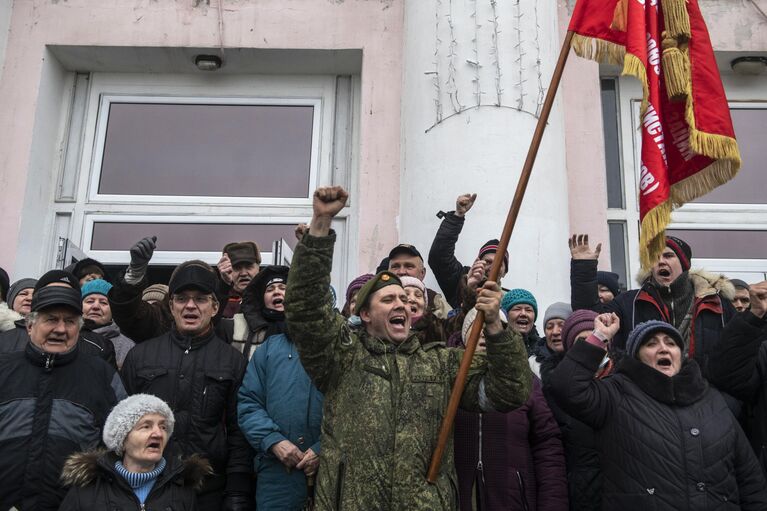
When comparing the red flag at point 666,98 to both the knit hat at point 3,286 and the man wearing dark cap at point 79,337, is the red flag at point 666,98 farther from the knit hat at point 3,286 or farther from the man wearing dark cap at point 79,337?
the knit hat at point 3,286

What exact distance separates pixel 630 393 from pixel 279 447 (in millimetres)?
1500

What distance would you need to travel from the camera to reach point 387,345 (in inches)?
130

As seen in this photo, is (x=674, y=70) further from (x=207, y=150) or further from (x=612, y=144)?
(x=207, y=150)

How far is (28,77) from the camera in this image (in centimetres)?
733

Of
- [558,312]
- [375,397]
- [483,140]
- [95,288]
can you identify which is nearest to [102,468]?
[375,397]

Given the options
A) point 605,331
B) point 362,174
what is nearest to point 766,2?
point 362,174

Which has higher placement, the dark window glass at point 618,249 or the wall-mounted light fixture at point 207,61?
the wall-mounted light fixture at point 207,61

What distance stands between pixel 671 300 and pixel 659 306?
3.9 inches

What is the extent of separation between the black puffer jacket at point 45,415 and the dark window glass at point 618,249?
15.6 feet

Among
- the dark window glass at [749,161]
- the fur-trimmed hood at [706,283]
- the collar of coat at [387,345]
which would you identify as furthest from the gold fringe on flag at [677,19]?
the dark window glass at [749,161]

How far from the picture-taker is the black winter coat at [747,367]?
361cm

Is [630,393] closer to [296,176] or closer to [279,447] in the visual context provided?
[279,447]

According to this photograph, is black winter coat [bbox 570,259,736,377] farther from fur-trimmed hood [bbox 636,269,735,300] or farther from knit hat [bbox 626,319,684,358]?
knit hat [bbox 626,319,684,358]

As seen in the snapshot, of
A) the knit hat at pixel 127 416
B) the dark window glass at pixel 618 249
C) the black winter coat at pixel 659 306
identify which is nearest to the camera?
the knit hat at pixel 127 416
